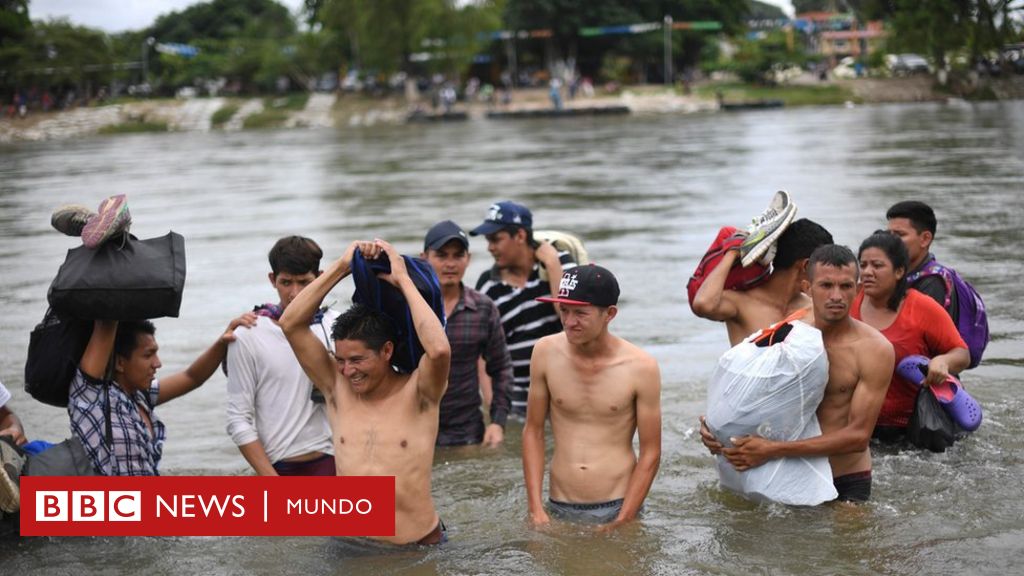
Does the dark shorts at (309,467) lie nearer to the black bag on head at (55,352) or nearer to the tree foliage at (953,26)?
the black bag on head at (55,352)

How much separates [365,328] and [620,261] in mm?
9815

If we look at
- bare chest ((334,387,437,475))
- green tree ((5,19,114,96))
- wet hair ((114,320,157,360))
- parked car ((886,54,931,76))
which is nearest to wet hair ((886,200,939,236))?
bare chest ((334,387,437,475))

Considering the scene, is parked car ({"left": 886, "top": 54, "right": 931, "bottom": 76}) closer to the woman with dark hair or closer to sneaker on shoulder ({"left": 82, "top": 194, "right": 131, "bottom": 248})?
the woman with dark hair

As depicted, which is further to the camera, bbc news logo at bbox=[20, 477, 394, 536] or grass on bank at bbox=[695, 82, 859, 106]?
grass on bank at bbox=[695, 82, 859, 106]

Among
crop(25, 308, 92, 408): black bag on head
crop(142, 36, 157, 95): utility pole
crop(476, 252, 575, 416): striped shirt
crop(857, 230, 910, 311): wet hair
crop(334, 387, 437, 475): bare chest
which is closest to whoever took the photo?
crop(334, 387, 437, 475): bare chest

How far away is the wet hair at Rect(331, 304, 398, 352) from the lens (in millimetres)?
4605

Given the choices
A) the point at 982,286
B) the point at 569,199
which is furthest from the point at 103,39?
the point at 982,286

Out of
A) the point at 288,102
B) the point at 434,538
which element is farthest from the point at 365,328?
the point at 288,102

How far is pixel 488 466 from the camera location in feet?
23.0

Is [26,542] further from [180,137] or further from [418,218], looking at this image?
[180,137]

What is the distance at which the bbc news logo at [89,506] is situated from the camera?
511 centimetres

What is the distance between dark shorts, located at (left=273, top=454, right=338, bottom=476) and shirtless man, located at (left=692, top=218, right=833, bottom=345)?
73.0 inches

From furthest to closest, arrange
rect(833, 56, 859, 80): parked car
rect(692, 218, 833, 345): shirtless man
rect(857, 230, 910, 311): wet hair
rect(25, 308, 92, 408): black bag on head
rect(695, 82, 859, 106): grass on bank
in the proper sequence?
rect(833, 56, 859, 80): parked car < rect(695, 82, 859, 106): grass on bank < rect(857, 230, 910, 311): wet hair < rect(692, 218, 833, 345): shirtless man < rect(25, 308, 92, 408): black bag on head

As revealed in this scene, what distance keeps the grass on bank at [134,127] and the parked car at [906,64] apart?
123 ft
